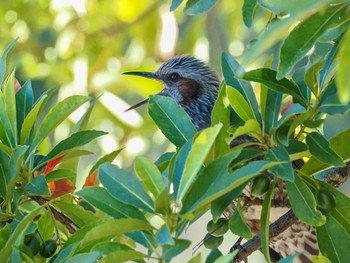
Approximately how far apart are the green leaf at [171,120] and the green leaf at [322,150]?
0.88 ft

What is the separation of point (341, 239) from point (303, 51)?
1.74ft

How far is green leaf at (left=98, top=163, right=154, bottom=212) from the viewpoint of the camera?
74.1 inches

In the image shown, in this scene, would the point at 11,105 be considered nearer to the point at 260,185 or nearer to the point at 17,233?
the point at 17,233

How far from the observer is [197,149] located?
5.92 ft

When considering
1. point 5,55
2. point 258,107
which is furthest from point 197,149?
point 5,55

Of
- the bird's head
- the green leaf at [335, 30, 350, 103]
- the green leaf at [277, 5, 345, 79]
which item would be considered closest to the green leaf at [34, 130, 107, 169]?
the green leaf at [277, 5, 345, 79]

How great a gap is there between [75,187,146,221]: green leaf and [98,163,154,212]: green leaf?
0.07 ft

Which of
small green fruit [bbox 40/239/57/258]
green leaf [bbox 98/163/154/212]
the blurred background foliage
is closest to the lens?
green leaf [bbox 98/163/154/212]

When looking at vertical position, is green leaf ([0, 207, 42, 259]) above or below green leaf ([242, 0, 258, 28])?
below

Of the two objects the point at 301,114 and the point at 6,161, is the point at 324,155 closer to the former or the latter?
the point at 301,114

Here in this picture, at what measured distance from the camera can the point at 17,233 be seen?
1.95 m

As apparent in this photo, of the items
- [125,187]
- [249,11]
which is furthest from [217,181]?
[249,11]

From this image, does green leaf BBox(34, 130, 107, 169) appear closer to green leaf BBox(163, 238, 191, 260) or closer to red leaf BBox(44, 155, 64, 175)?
red leaf BBox(44, 155, 64, 175)

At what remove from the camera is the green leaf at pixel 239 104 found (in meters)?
2.16
